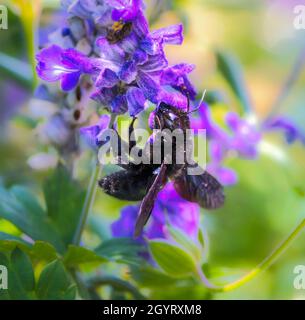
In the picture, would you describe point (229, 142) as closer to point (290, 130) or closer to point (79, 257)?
point (290, 130)

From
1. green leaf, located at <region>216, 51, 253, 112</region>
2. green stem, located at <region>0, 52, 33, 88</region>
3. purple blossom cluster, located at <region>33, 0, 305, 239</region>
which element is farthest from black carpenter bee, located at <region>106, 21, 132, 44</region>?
green leaf, located at <region>216, 51, 253, 112</region>

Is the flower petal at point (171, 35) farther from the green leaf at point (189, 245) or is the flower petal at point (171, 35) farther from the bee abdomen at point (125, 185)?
the green leaf at point (189, 245)

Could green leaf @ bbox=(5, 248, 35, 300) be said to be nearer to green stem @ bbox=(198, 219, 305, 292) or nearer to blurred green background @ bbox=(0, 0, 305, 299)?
blurred green background @ bbox=(0, 0, 305, 299)

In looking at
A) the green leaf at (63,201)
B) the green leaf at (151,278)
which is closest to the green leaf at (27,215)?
the green leaf at (63,201)

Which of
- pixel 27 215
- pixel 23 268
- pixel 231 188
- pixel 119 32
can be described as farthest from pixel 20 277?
pixel 231 188
